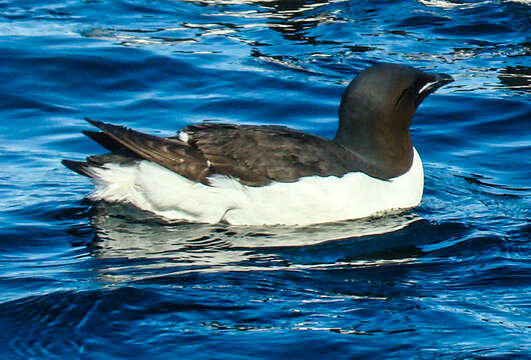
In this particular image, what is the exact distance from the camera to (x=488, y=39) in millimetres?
12406

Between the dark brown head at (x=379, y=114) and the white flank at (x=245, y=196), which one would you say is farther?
the dark brown head at (x=379, y=114)

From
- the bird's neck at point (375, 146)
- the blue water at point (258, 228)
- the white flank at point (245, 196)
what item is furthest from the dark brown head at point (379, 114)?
the blue water at point (258, 228)

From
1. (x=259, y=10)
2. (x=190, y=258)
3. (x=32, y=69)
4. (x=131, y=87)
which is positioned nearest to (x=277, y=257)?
(x=190, y=258)

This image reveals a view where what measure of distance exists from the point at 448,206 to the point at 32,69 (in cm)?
534

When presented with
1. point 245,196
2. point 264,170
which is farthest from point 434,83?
point 245,196

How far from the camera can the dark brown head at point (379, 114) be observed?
7297 millimetres

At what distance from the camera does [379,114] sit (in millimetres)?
7359

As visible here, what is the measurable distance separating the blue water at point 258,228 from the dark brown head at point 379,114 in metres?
0.41

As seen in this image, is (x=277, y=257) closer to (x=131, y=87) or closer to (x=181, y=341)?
(x=181, y=341)

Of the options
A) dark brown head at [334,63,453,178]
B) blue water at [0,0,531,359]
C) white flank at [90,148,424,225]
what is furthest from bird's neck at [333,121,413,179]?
blue water at [0,0,531,359]

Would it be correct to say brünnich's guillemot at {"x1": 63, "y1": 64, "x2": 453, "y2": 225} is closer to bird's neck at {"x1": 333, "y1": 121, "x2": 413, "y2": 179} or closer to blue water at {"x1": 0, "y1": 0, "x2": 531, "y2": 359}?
bird's neck at {"x1": 333, "y1": 121, "x2": 413, "y2": 179}

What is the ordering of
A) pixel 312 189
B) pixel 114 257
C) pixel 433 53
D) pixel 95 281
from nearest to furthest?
pixel 95 281
pixel 114 257
pixel 312 189
pixel 433 53

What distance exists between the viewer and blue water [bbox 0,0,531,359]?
208 inches

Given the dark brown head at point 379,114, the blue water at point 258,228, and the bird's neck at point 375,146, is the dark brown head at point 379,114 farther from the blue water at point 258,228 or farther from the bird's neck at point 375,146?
the blue water at point 258,228
